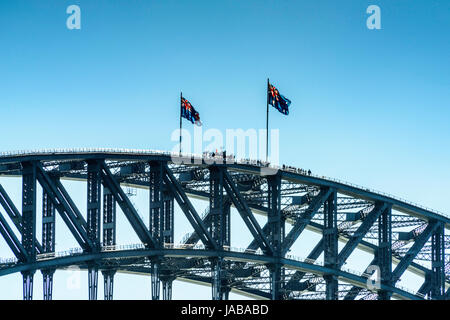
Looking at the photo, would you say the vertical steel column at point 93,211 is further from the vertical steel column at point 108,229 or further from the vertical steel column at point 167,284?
the vertical steel column at point 167,284

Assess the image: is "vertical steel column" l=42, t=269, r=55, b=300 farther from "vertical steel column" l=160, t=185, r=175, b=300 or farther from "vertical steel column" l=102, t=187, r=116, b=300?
"vertical steel column" l=160, t=185, r=175, b=300

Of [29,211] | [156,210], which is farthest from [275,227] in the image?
[29,211]


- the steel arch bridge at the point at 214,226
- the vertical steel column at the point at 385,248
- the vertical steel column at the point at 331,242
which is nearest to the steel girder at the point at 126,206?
the steel arch bridge at the point at 214,226

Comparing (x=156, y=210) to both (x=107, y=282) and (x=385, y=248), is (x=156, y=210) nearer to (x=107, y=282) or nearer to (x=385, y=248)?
(x=107, y=282)

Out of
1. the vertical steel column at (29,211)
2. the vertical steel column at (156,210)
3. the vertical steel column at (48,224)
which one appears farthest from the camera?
the vertical steel column at (156,210)

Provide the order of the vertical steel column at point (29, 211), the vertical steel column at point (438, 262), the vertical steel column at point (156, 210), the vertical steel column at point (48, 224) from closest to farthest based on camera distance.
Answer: the vertical steel column at point (29, 211) < the vertical steel column at point (48, 224) < the vertical steel column at point (156, 210) < the vertical steel column at point (438, 262)

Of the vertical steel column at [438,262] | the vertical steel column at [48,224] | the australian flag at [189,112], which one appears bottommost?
the vertical steel column at [438,262]
